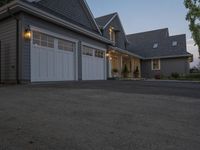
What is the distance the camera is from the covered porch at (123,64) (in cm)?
1582

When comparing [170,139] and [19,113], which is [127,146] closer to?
[170,139]

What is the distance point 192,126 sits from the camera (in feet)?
7.59

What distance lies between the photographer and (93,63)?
38.7 feet

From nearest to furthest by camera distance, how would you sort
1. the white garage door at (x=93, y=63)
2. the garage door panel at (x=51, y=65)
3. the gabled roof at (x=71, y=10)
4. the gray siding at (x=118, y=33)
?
the garage door panel at (x=51, y=65) < the gabled roof at (x=71, y=10) < the white garage door at (x=93, y=63) < the gray siding at (x=118, y=33)

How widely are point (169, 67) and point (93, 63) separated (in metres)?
11.6

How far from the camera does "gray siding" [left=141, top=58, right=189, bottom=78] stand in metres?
19.8

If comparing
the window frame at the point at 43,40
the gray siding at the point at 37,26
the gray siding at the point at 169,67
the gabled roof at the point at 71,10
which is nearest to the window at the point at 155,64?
the gray siding at the point at 169,67

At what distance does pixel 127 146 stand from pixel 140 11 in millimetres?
24286

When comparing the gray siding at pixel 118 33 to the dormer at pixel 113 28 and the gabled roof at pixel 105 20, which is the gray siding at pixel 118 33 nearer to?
the dormer at pixel 113 28

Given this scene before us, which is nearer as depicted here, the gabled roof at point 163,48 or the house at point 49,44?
the house at point 49,44

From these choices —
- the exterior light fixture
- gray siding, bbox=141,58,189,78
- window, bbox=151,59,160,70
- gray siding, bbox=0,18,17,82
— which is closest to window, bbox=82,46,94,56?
the exterior light fixture

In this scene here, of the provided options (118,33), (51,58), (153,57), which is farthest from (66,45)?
(153,57)

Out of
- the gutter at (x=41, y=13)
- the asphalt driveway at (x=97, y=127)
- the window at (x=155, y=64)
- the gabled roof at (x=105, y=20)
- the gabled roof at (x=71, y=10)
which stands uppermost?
the gabled roof at (x=105, y=20)

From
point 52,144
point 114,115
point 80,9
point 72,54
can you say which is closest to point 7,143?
point 52,144
